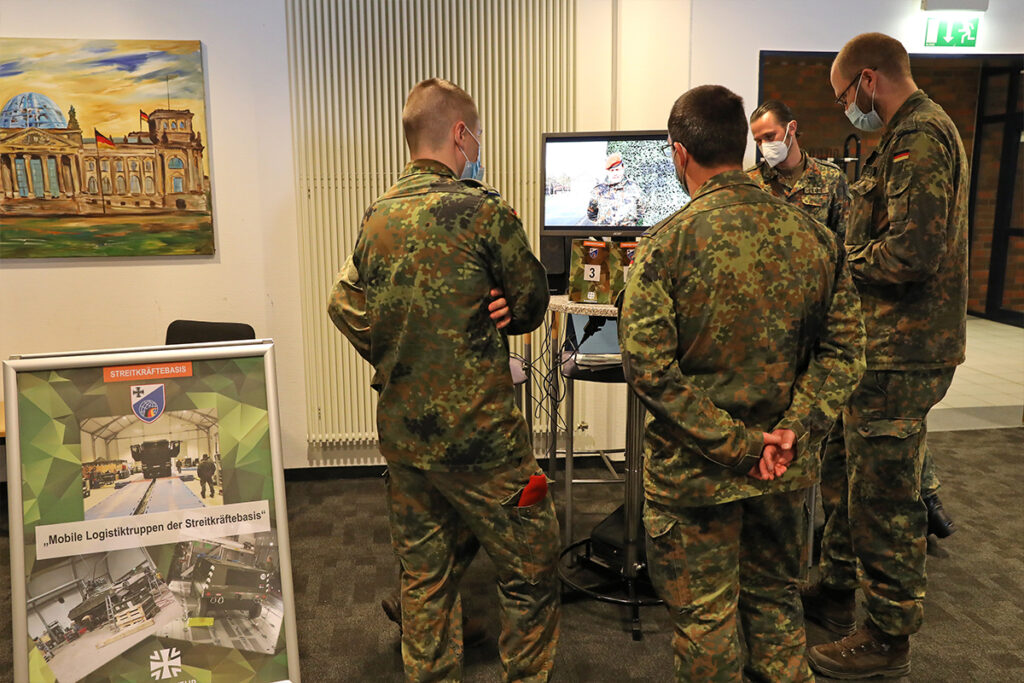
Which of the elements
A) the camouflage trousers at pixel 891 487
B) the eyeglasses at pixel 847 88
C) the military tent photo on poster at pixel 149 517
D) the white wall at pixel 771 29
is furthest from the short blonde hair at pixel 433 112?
the white wall at pixel 771 29

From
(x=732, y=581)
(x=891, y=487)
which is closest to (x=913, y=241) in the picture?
(x=891, y=487)

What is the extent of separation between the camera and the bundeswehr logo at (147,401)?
5.78 feet

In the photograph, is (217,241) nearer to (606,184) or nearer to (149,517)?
(606,184)

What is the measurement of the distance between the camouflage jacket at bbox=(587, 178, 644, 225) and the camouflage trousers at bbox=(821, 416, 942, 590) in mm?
1175

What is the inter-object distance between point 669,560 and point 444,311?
746 millimetres

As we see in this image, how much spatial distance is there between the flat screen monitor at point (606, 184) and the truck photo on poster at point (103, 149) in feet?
5.56

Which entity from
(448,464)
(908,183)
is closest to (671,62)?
(908,183)

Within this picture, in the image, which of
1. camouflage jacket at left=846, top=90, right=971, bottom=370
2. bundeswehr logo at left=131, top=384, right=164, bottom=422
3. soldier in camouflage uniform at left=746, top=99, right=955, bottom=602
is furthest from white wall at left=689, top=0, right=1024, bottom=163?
bundeswehr logo at left=131, top=384, right=164, bottom=422

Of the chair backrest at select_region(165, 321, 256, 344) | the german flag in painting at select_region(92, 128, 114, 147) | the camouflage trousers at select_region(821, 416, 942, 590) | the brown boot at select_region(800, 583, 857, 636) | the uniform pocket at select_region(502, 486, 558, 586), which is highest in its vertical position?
the german flag in painting at select_region(92, 128, 114, 147)

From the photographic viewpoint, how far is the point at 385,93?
386 centimetres

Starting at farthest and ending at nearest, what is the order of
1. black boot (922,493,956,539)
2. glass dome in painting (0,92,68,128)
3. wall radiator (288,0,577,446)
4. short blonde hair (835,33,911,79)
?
1. wall radiator (288,0,577,446)
2. glass dome in painting (0,92,68,128)
3. black boot (922,493,956,539)
4. short blonde hair (835,33,911,79)

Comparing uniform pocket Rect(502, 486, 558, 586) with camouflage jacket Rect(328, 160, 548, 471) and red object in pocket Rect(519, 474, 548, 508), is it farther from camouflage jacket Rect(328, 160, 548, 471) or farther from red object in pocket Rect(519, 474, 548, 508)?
camouflage jacket Rect(328, 160, 548, 471)

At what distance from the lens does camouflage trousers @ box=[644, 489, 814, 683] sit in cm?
174

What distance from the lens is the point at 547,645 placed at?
2084mm
